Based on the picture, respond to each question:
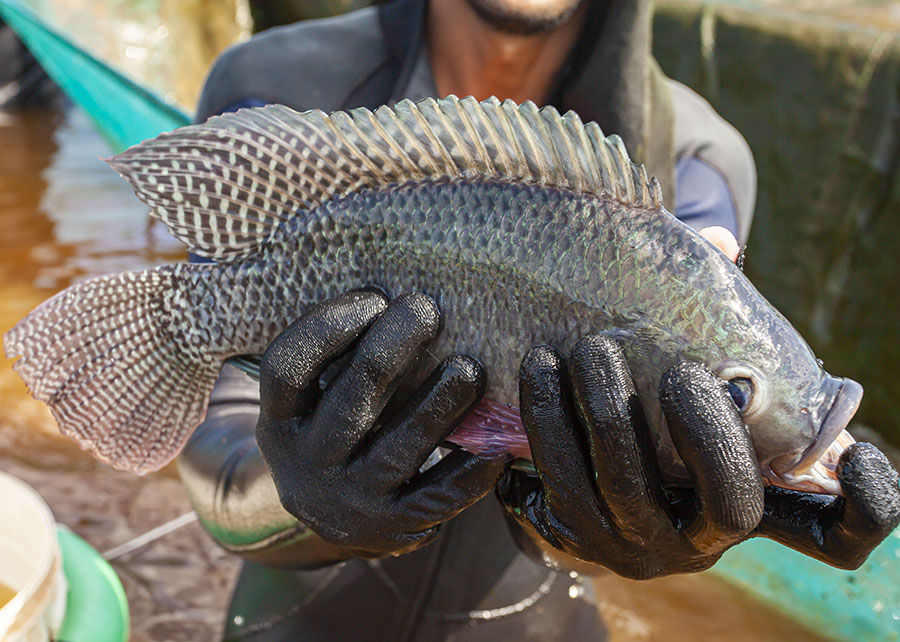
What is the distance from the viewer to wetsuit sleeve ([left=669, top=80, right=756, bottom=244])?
2062 millimetres

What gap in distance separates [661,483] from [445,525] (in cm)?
84

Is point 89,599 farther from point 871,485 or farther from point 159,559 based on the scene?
point 871,485

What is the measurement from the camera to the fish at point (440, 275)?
1.03 m

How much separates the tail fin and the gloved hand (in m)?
0.67

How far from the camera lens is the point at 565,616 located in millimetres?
1921

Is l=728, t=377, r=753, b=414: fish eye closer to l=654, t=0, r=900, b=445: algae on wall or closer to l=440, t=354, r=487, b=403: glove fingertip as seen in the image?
l=440, t=354, r=487, b=403: glove fingertip

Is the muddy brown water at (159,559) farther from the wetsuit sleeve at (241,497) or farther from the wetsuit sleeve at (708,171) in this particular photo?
the wetsuit sleeve at (708,171)

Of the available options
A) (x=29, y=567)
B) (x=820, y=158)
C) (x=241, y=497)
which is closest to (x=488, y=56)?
(x=241, y=497)

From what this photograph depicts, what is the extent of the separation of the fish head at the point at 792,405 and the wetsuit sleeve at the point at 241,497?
34.6 inches

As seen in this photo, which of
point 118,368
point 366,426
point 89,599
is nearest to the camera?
point 366,426

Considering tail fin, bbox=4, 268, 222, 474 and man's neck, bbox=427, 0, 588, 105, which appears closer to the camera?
tail fin, bbox=4, 268, 222, 474

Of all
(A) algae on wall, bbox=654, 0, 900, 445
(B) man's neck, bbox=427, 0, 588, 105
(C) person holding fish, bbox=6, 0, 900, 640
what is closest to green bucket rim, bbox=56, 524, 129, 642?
(C) person holding fish, bbox=6, 0, 900, 640

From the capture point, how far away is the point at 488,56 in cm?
199

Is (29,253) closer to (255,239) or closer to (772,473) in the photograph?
(255,239)
